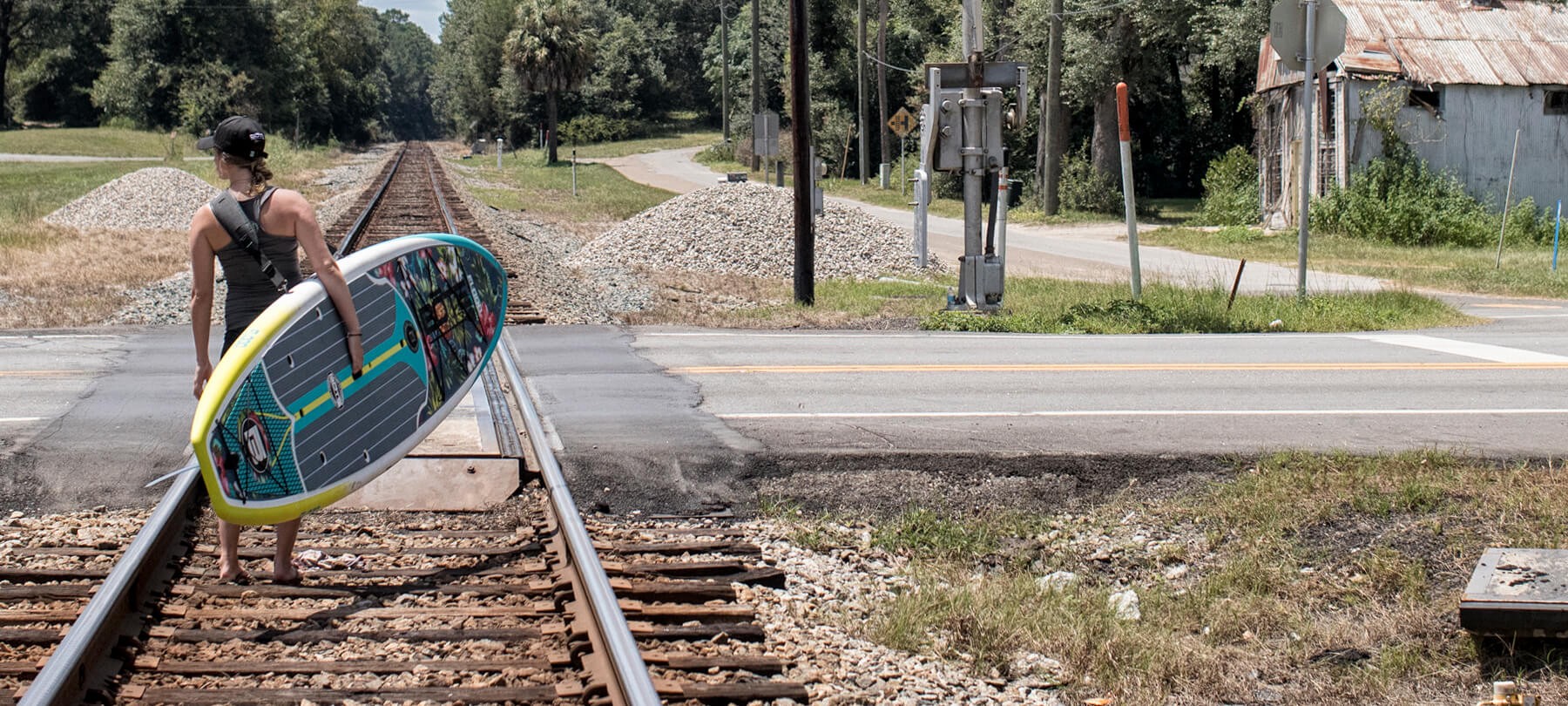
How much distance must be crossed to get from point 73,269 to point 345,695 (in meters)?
16.1

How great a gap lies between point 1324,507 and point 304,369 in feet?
14.9

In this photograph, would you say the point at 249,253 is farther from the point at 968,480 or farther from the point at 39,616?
the point at 968,480

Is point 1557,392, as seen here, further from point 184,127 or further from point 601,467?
point 184,127

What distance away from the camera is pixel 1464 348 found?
492 inches

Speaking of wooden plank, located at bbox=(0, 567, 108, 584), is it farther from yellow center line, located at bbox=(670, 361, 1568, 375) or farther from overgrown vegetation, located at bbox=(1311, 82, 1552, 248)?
overgrown vegetation, located at bbox=(1311, 82, 1552, 248)

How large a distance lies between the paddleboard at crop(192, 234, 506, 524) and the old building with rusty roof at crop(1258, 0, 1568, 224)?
23.1m

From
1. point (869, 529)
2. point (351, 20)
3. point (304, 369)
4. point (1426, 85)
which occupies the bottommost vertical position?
point (869, 529)

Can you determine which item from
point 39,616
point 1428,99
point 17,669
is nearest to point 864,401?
point 39,616

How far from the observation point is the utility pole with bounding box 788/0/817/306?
16094 millimetres

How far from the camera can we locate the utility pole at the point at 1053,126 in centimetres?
3231

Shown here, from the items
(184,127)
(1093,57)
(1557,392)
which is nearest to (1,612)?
(1557,392)

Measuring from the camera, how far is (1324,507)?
6867 millimetres

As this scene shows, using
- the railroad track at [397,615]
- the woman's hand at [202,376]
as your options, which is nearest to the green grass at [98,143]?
the woman's hand at [202,376]

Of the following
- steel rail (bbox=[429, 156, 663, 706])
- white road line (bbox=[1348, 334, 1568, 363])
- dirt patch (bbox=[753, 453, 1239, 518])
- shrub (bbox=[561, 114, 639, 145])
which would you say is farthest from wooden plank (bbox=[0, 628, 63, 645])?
shrub (bbox=[561, 114, 639, 145])
